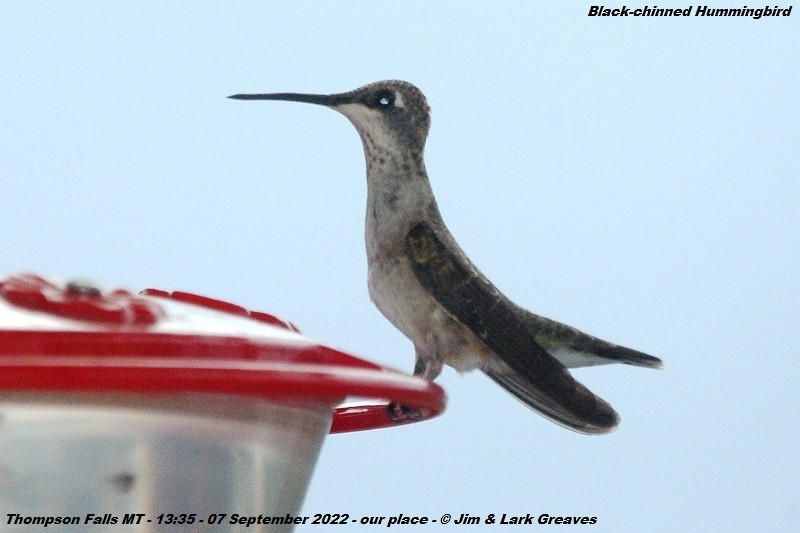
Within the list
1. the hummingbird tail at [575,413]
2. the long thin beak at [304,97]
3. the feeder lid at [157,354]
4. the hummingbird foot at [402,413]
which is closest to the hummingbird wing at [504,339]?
the hummingbird tail at [575,413]

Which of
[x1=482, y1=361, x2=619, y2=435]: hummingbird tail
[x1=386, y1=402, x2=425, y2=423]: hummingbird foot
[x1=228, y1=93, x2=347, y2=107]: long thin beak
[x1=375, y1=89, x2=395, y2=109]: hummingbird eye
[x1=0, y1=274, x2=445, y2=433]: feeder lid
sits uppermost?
[x1=375, y1=89, x2=395, y2=109]: hummingbird eye

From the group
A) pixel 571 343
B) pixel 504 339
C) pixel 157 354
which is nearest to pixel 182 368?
pixel 157 354

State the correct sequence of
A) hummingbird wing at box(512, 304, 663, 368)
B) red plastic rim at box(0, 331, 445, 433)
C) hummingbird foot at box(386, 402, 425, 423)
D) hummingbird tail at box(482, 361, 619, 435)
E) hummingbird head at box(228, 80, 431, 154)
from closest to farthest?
red plastic rim at box(0, 331, 445, 433)
hummingbird foot at box(386, 402, 425, 423)
hummingbird tail at box(482, 361, 619, 435)
hummingbird head at box(228, 80, 431, 154)
hummingbird wing at box(512, 304, 663, 368)

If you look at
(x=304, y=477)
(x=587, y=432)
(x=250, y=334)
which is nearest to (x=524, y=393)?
(x=587, y=432)

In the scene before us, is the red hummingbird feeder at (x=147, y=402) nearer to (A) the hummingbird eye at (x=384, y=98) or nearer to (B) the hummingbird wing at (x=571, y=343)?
(A) the hummingbird eye at (x=384, y=98)

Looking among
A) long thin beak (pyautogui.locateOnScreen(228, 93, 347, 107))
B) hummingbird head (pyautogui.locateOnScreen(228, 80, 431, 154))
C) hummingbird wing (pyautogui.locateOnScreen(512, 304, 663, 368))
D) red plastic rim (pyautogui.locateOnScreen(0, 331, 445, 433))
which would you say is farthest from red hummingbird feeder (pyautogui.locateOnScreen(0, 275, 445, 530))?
hummingbird wing (pyautogui.locateOnScreen(512, 304, 663, 368))

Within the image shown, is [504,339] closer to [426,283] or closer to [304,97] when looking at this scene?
[426,283]

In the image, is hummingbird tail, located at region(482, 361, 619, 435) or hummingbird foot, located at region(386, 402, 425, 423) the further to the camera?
hummingbird tail, located at region(482, 361, 619, 435)

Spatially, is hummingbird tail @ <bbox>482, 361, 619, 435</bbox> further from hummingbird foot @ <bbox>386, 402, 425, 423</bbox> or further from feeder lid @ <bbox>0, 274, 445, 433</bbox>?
feeder lid @ <bbox>0, 274, 445, 433</bbox>
